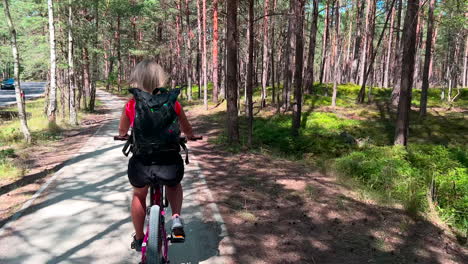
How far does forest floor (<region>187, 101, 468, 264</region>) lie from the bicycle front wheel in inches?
60.6

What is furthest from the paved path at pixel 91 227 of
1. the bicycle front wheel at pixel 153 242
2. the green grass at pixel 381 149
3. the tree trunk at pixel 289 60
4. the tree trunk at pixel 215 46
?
the tree trunk at pixel 215 46

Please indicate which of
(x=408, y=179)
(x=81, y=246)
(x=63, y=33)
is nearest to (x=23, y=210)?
(x=81, y=246)

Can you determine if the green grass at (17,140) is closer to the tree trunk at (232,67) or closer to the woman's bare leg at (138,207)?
the woman's bare leg at (138,207)

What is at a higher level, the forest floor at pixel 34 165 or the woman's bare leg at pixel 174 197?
the woman's bare leg at pixel 174 197

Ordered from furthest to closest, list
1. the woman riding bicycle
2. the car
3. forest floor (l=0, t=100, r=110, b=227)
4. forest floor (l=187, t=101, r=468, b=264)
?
the car, forest floor (l=0, t=100, r=110, b=227), forest floor (l=187, t=101, r=468, b=264), the woman riding bicycle

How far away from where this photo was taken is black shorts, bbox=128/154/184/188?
9.87ft

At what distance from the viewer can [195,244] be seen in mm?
4410

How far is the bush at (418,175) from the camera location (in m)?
6.37

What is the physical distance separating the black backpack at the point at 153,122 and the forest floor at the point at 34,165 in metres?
3.62

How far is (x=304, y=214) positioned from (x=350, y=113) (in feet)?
51.6

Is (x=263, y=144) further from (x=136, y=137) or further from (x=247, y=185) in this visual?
(x=136, y=137)

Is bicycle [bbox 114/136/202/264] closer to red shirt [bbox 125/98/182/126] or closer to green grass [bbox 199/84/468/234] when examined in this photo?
red shirt [bbox 125/98/182/126]

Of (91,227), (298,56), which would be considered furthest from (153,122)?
(298,56)

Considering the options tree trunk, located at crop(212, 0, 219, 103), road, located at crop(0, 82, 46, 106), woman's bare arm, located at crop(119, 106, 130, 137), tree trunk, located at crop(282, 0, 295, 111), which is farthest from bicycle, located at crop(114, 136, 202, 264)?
road, located at crop(0, 82, 46, 106)
